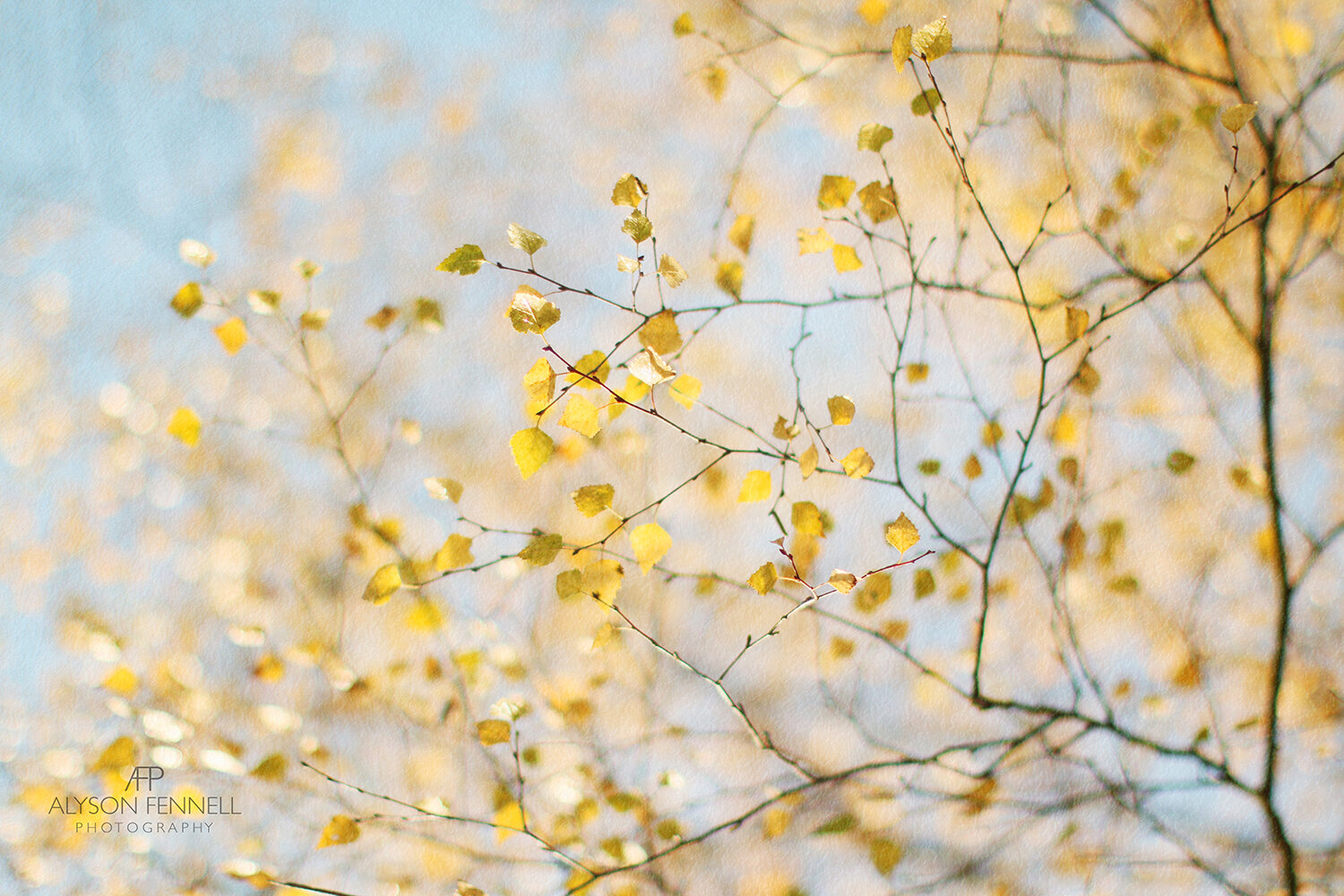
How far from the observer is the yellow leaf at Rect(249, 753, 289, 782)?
1.06 meters

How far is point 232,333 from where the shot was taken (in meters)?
1.07

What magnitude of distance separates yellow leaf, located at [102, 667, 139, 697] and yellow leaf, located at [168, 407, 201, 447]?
327mm

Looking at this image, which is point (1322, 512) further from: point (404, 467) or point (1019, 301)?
point (404, 467)

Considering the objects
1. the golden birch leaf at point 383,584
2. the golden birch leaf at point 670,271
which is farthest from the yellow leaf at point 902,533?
the golden birch leaf at point 383,584

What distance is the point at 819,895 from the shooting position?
1076mm

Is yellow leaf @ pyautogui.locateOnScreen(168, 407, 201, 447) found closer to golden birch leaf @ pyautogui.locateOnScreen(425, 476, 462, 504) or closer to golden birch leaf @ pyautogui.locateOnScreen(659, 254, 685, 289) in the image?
golden birch leaf @ pyautogui.locateOnScreen(425, 476, 462, 504)

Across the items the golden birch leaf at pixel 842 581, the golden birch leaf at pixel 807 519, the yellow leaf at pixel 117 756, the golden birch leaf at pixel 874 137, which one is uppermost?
the golden birch leaf at pixel 874 137

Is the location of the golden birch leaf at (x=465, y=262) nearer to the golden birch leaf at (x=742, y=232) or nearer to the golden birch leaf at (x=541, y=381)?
the golden birch leaf at (x=541, y=381)

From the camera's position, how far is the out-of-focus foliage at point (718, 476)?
1.07 meters

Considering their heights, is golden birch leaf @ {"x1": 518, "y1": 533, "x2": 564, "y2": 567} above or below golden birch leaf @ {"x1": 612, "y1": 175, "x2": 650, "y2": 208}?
below

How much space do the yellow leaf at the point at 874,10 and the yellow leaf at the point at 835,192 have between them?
1.22ft

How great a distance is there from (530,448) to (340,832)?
0.62 metres

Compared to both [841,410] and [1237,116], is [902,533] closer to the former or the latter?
[841,410]

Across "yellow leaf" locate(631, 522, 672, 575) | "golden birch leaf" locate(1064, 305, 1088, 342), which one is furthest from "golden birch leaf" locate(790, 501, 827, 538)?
"golden birch leaf" locate(1064, 305, 1088, 342)
